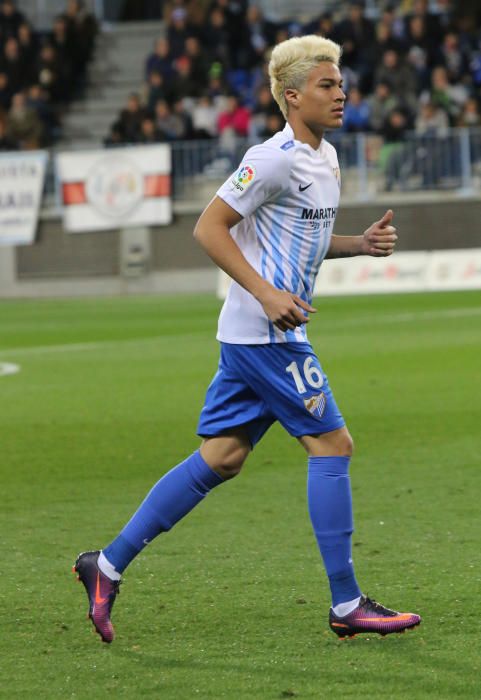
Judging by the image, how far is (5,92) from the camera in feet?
101

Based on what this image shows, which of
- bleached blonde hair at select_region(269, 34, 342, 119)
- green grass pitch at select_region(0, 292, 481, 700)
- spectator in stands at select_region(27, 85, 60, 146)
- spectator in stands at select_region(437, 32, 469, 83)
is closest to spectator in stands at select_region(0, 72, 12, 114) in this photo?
spectator in stands at select_region(27, 85, 60, 146)

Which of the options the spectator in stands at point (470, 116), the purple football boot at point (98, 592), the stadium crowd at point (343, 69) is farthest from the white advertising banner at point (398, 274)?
the purple football boot at point (98, 592)

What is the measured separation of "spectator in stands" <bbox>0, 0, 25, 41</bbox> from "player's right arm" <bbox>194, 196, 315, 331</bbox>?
27.7 metres

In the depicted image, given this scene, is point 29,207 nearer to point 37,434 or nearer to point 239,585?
point 37,434

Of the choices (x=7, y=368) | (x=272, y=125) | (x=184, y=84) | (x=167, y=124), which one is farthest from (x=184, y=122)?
(x=7, y=368)

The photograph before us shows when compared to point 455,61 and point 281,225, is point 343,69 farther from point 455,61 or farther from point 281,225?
point 281,225

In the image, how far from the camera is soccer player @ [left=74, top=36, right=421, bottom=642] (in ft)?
16.3

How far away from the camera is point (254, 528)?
693 centimetres

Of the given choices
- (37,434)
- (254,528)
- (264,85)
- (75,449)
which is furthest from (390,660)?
(264,85)

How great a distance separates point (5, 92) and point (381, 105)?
835 centimetres

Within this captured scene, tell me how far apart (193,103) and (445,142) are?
531 cm

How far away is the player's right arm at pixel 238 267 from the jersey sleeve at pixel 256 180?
0.03 m

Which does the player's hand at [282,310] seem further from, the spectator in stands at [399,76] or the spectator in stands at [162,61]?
the spectator in stands at [162,61]

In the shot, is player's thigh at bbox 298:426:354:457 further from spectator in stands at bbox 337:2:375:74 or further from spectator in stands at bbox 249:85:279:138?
spectator in stands at bbox 337:2:375:74
